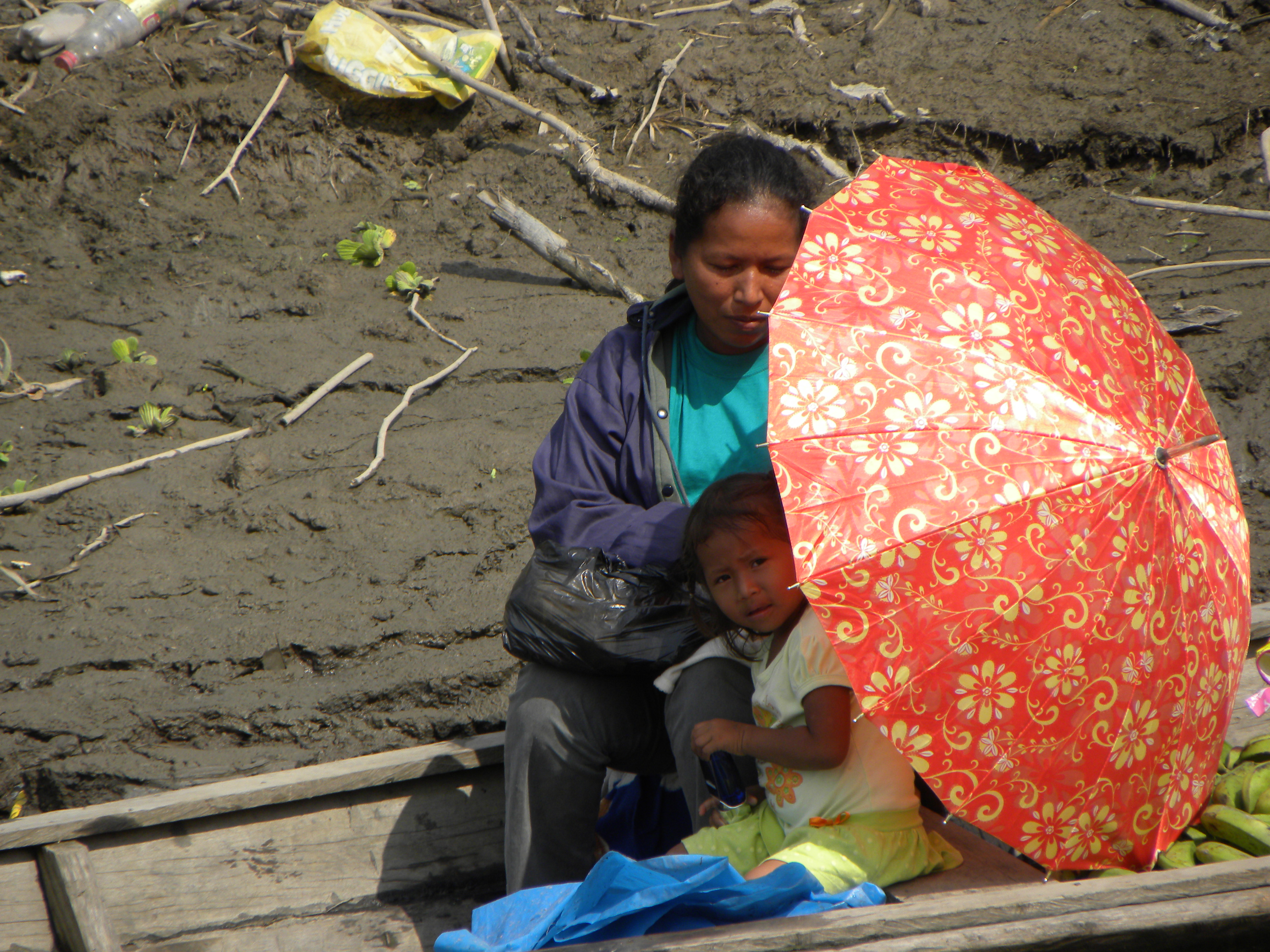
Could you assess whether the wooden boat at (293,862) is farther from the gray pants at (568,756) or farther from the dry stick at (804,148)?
the dry stick at (804,148)

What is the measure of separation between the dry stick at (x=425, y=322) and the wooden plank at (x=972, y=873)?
3.78m

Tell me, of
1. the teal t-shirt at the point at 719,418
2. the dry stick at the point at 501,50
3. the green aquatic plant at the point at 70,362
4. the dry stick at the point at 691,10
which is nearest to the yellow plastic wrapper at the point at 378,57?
the dry stick at the point at 501,50

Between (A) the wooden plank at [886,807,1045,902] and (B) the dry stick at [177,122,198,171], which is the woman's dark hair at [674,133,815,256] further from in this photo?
(B) the dry stick at [177,122,198,171]

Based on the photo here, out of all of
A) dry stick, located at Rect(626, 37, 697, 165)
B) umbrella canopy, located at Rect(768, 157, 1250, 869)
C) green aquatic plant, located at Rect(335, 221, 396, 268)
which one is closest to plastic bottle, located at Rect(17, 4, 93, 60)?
green aquatic plant, located at Rect(335, 221, 396, 268)

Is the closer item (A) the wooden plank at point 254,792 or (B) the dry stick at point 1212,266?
(A) the wooden plank at point 254,792

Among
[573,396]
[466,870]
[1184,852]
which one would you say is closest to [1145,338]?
[1184,852]

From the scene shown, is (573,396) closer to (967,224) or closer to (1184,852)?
(967,224)

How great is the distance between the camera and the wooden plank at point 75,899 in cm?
239

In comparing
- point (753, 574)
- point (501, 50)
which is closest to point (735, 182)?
point (753, 574)

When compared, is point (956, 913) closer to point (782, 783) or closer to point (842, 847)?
point (842, 847)

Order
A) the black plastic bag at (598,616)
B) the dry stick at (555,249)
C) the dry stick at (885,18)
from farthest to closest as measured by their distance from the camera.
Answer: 1. the dry stick at (885,18)
2. the dry stick at (555,249)
3. the black plastic bag at (598,616)

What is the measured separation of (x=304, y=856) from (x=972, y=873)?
1.73 m

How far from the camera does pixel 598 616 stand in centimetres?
224

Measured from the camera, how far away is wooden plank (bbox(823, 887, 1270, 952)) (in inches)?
63.2
